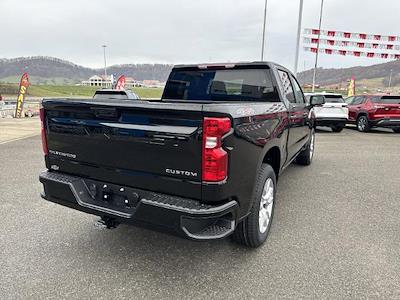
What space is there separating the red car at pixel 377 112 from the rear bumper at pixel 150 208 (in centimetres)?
1182

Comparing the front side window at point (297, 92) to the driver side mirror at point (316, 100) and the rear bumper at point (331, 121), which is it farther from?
the rear bumper at point (331, 121)

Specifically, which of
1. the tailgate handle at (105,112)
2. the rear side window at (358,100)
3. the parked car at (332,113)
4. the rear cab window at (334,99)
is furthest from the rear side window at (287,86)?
the rear side window at (358,100)

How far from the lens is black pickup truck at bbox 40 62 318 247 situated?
90.0 inches

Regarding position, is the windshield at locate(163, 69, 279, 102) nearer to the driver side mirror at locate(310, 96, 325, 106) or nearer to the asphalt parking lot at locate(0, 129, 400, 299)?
the asphalt parking lot at locate(0, 129, 400, 299)

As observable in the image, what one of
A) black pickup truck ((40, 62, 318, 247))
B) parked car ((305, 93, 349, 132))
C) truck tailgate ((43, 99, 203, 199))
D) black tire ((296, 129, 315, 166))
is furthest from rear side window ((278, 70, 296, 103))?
parked car ((305, 93, 349, 132))

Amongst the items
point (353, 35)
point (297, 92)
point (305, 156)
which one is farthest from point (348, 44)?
point (297, 92)

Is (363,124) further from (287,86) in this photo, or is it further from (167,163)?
(167,163)

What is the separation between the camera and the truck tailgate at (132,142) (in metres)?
2.30

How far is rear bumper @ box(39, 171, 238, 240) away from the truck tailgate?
75 millimetres

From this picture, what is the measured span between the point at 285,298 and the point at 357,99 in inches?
517

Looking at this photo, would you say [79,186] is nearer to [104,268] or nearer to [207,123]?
[104,268]

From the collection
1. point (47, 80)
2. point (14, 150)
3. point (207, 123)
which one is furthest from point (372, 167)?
point (47, 80)

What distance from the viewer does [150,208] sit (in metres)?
→ 2.41

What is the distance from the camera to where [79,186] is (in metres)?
2.85
